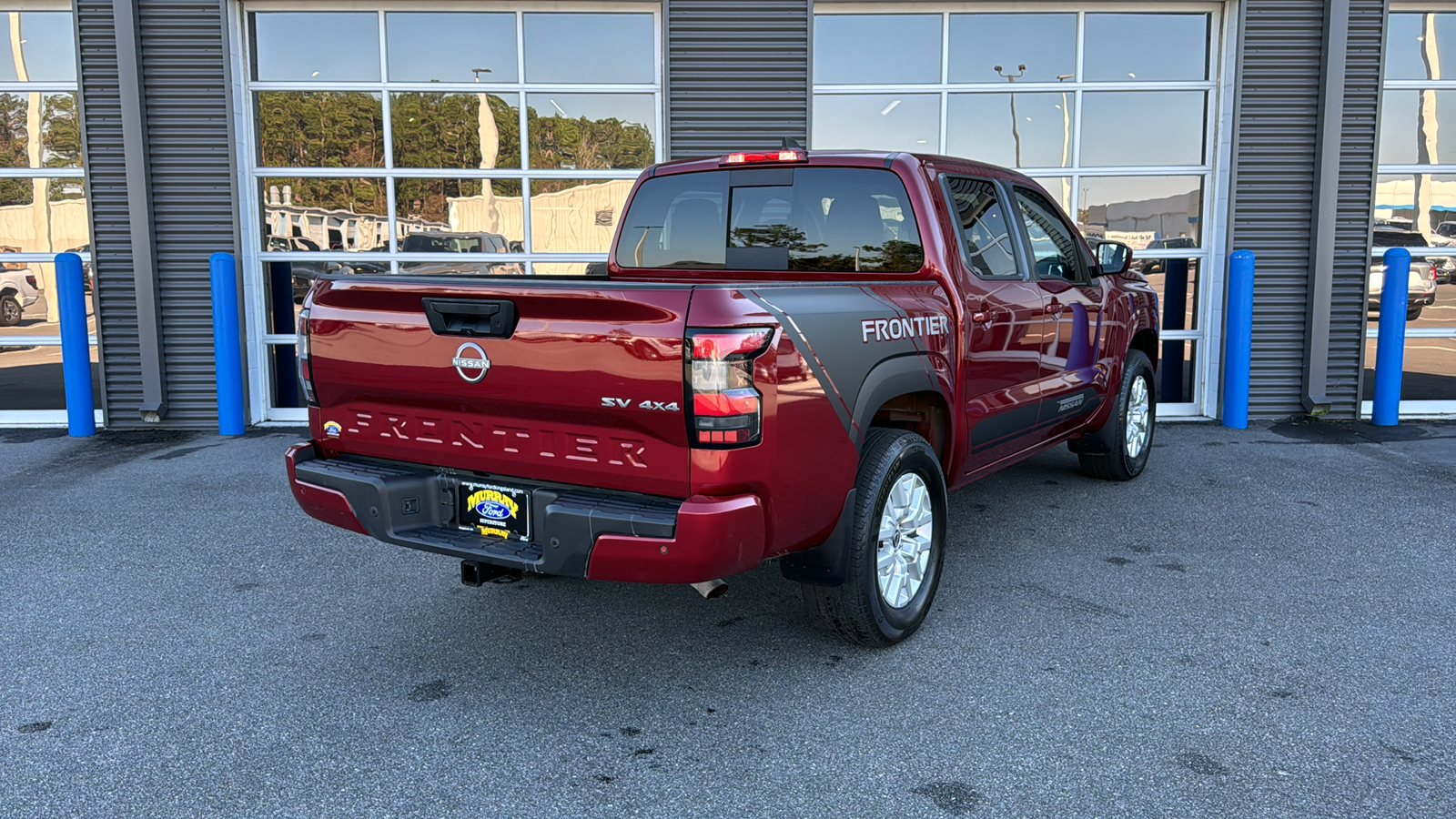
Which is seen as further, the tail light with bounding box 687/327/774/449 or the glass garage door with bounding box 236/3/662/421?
the glass garage door with bounding box 236/3/662/421

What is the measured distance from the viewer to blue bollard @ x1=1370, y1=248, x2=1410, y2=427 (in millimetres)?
8375

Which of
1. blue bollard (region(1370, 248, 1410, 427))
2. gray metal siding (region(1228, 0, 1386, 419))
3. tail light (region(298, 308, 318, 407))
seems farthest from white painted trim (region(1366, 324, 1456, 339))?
tail light (region(298, 308, 318, 407))

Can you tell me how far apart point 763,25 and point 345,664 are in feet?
21.2

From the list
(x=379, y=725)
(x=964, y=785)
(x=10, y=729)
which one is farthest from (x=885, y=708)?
(x=10, y=729)

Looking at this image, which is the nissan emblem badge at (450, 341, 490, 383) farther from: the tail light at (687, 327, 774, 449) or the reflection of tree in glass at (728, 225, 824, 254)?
the reflection of tree in glass at (728, 225, 824, 254)

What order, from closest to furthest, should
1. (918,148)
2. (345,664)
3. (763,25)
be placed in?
1. (345,664)
2. (763,25)
3. (918,148)

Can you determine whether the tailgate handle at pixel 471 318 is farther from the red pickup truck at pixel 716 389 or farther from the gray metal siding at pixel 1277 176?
the gray metal siding at pixel 1277 176

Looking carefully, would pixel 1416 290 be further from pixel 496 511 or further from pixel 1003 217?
pixel 496 511

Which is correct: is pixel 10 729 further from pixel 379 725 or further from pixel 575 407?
pixel 575 407

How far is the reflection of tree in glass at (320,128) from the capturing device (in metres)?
8.89

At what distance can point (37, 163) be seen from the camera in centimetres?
892

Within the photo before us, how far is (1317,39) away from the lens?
28.3 ft

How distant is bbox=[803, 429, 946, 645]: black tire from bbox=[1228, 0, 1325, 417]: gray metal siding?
6.21 metres

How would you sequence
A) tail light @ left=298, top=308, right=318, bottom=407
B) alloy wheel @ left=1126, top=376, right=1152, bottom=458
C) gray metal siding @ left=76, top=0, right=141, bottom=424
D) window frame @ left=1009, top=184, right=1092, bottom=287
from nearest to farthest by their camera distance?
1. tail light @ left=298, top=308, right=318, bottom=407
2. window frame @ left=1009, top=184, right=1092, bottom=287
3. alloy wheel @ left=1126, top=376, right=1152, bottom=458
4. gray metal siding @ left=76, top=0, right=141, bottom=424
